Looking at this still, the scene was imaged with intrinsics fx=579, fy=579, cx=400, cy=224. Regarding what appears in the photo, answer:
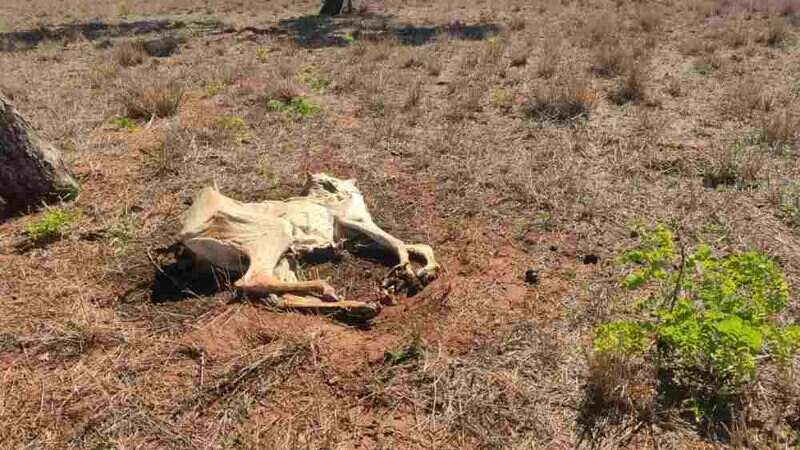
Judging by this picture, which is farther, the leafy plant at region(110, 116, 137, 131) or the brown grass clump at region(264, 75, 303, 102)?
the brown grass clump at region(264, 75, 303, 102)

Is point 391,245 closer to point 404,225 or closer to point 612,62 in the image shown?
point 404,225

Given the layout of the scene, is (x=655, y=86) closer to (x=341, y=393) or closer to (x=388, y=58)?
(x=388, y=58)

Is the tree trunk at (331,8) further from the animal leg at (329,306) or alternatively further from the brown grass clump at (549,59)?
the animal leg at (329,306)

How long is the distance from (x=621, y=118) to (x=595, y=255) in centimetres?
358

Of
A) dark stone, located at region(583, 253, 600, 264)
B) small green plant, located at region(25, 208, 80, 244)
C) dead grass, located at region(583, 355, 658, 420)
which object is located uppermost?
small green plant, located at region(25, 208, 80, 244)

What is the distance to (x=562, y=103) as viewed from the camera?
23.9 feet

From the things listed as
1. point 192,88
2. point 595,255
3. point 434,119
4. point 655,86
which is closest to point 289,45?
point 192,88

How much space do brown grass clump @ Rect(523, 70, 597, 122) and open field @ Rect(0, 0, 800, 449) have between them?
0.17 feet

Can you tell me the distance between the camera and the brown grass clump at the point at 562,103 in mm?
7172

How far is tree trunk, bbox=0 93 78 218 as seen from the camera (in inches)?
186

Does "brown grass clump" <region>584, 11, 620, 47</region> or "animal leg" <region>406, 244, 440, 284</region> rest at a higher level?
"brown grass clump" <region>584, 11, 620, 47</region>

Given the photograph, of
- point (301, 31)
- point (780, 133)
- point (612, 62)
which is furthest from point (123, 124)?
point (301, 31)

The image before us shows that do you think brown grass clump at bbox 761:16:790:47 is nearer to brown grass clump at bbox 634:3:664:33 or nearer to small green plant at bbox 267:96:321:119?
brown grass clump at bbox 634:3:664:33

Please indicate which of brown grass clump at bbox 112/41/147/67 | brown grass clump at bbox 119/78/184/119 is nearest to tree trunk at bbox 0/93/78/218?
brown grass clump at bbox 119/78/184/119
